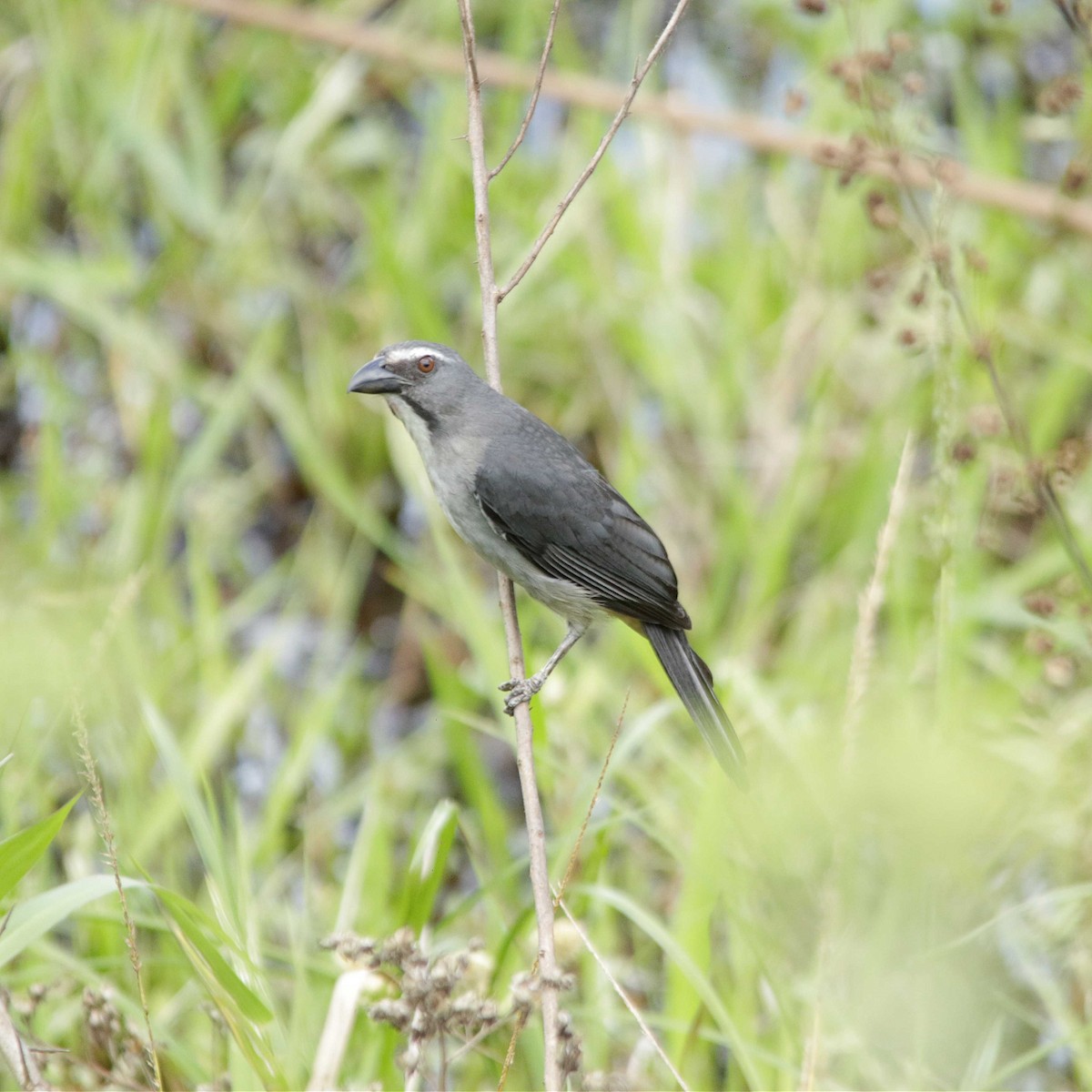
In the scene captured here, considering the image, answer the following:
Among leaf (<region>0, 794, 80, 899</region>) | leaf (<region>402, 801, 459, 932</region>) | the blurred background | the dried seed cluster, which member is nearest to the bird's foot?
the blurred background

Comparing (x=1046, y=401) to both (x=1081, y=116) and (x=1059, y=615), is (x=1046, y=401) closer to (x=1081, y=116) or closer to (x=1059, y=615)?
(x=1081, y=116)

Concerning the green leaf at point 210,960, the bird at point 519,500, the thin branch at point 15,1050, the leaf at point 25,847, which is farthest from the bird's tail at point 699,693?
the thin branch at point 15,1050

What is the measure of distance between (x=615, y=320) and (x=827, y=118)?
123cm

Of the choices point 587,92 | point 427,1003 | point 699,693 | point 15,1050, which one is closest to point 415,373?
point 699,693

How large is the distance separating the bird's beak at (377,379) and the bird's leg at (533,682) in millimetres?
759

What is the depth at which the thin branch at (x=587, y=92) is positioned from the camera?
4914mm

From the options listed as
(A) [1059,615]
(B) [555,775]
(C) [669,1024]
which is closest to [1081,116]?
(A) [1059,615]

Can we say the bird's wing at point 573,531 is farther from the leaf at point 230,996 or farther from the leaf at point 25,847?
the leaf at point 25,847

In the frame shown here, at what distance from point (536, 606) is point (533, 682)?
1371mm

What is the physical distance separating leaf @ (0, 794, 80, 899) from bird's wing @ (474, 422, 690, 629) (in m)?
1.50

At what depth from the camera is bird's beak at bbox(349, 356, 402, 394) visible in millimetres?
3676

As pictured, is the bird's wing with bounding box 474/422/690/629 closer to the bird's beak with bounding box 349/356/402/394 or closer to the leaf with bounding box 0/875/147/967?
the bird's beak with bounding box 349/356/402/394

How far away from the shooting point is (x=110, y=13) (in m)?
6.05

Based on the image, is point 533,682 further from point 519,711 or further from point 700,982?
point 700,982
